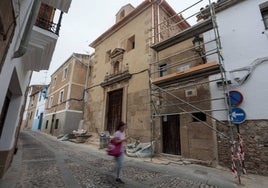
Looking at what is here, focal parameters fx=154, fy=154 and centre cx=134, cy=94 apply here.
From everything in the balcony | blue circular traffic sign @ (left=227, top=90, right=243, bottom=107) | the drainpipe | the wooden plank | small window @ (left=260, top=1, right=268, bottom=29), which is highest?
small window @ (left=260, top=1, right=268, bottom=29)

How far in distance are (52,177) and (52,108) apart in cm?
1592

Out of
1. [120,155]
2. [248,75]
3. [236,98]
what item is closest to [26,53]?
[120,155]

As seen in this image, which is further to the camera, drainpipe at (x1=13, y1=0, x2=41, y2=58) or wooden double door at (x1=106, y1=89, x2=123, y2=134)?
wooden double door at (x1=106, y1=89, x2=123, y2=134)

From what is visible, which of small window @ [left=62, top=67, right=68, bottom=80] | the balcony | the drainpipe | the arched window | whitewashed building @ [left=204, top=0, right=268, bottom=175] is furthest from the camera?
small window @ [left=62, top=67, right=68, bottom=80]

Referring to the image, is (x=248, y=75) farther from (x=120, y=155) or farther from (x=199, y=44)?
(x=120, y=155)

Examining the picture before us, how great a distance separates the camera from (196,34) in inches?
250

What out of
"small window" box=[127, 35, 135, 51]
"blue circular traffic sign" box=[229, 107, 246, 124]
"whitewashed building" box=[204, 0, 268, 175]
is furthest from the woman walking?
"small window" box=[127, 35, 135, 51]

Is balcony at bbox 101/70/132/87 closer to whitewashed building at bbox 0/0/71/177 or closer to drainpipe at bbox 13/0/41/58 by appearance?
whitewashed building at bbox 0/0/71/177

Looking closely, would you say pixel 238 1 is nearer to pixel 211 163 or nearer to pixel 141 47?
pixel 141 47

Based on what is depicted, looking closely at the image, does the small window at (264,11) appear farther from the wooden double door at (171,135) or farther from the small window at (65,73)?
the small window at (65,73)

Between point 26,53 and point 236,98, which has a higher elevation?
point 26,53

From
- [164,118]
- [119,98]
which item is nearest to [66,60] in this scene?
[119,98]

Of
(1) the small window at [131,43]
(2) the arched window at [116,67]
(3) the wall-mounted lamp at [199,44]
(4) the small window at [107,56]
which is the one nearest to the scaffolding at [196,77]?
(3) the wall-mounted lamp at [199,44]

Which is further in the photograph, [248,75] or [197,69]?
[197,69]
